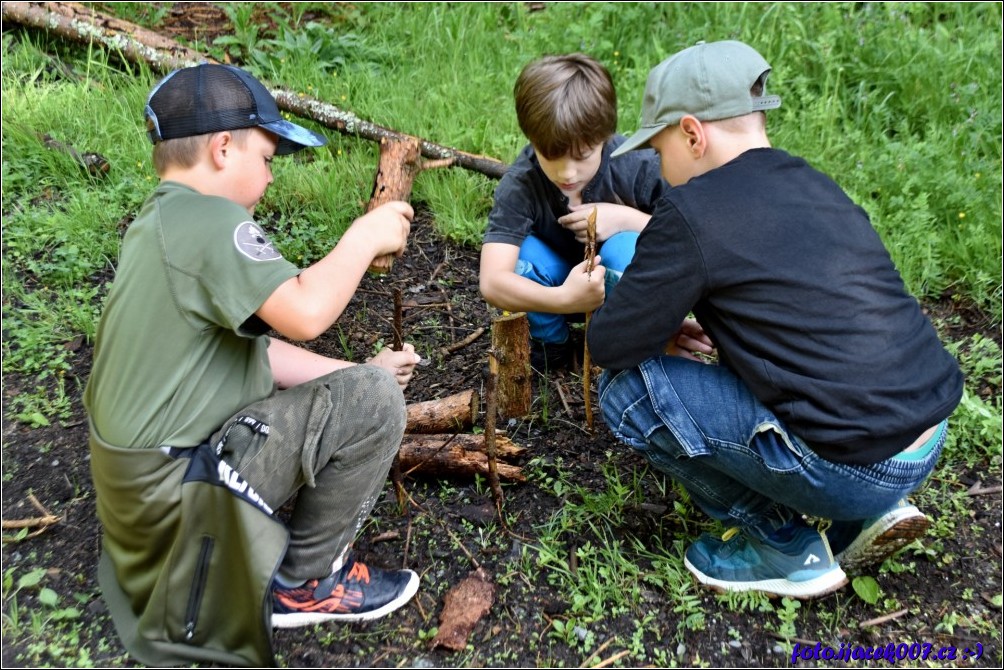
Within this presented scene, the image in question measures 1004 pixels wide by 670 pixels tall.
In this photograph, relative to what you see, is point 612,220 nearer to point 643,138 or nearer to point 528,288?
point 528,288

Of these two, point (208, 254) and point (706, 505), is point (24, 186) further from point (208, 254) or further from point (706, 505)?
point (706, 505)

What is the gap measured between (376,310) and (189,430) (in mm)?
1540

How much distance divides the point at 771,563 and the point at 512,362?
104 cm

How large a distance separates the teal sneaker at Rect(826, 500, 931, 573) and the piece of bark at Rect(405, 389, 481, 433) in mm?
1152

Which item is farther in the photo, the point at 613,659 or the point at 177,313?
the point at 613,659

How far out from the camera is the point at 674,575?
2314 mm

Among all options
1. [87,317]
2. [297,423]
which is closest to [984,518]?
[297,423]

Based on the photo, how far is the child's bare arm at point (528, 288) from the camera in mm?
2477

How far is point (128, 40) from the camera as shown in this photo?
15.0 feet

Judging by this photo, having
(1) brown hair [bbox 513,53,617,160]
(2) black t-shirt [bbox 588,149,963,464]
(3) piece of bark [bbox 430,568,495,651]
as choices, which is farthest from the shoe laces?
(1) brown hair [bbox 513,53,617,160]

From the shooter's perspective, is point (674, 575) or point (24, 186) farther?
point (24, 186)

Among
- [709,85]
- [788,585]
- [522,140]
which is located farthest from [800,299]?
[522,140]

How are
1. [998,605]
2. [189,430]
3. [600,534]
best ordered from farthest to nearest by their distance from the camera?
[600,534] < [998,605] < [189,430]

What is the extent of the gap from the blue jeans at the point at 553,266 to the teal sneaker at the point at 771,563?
2.78ft
